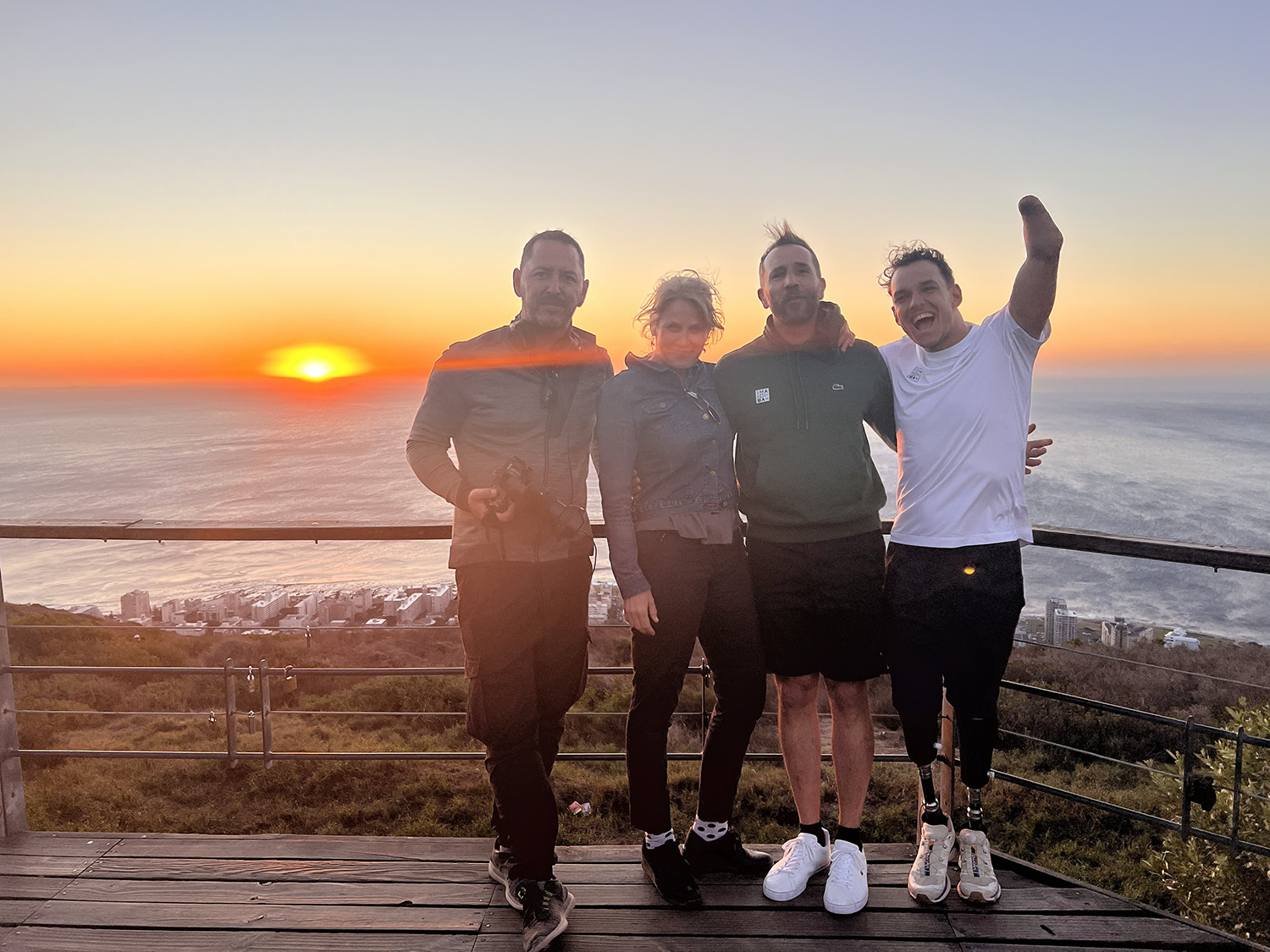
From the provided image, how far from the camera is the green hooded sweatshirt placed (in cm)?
225

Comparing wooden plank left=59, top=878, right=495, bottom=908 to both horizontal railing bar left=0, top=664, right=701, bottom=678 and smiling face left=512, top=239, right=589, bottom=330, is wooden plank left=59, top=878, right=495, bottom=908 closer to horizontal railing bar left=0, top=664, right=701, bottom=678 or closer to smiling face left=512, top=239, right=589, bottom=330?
horizontal railing bar left=0, top=664, right=701, bottom=678

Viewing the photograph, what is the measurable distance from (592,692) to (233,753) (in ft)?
25.8

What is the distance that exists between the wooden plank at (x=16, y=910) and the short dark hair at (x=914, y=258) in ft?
10.5

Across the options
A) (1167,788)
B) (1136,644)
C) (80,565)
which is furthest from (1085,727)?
(80,565)

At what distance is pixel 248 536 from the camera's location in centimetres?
268

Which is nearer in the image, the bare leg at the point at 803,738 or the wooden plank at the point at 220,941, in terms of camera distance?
the wooden plank at the point at 220,941

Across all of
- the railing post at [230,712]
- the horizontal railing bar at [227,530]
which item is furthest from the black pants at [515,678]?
the railing post at [230,712]

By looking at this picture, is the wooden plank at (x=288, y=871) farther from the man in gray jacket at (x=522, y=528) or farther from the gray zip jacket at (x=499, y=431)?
the gray zip jacket at (x=499, y=431)

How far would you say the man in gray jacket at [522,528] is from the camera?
2.18 m

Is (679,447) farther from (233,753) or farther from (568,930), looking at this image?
(233,753)

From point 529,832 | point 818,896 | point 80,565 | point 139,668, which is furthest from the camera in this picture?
point 80,565

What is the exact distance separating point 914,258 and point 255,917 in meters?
2.74

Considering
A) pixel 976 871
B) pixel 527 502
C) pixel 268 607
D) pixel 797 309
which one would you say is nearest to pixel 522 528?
pixel 527 502

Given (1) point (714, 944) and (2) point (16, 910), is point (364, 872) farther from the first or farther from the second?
(1) point (714, 944)
